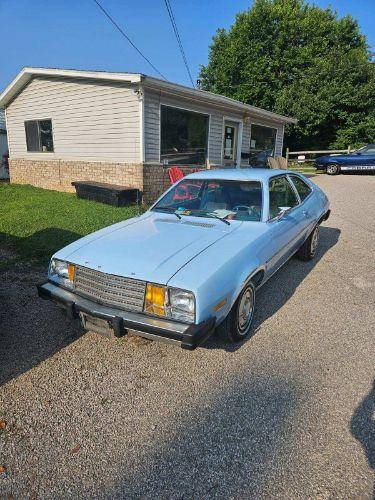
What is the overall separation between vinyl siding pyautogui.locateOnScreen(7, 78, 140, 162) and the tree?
57.4 feet

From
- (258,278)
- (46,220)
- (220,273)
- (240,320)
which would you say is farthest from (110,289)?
(46,220)

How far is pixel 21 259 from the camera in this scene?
16.8 ft

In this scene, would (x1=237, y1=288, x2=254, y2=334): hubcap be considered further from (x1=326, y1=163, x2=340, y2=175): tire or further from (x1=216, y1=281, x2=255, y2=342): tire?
(x1=326, y1=163, x2=340, y2=175): tire

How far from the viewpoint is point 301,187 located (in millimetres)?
5102

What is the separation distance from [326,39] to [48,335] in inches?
1191

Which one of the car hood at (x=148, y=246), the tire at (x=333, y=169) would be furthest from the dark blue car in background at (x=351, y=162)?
the car hood at (x=148, y=246)

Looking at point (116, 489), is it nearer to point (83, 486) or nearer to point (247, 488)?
point (83, 486)

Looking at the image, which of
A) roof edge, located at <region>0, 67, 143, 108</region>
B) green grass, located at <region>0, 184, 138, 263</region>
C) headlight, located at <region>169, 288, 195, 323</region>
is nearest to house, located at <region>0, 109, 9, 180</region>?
roof edge, located at <region>0, 67, 143, 108</region>

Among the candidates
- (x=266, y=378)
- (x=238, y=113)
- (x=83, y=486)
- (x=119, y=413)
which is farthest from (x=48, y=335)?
(x=238, y=113)

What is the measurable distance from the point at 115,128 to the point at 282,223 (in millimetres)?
7147

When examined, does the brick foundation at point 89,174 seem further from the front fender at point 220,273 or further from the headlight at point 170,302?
the headlight at point 170,302

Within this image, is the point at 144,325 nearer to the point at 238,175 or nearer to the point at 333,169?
the point at 238,175

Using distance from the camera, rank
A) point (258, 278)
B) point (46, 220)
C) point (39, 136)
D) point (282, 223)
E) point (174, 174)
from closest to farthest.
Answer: point (258, 278) < point (282, 223) < point (46, 220) < point (174, 174) < point (39, 136)

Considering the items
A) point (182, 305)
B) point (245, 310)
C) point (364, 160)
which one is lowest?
point (245, 310)
